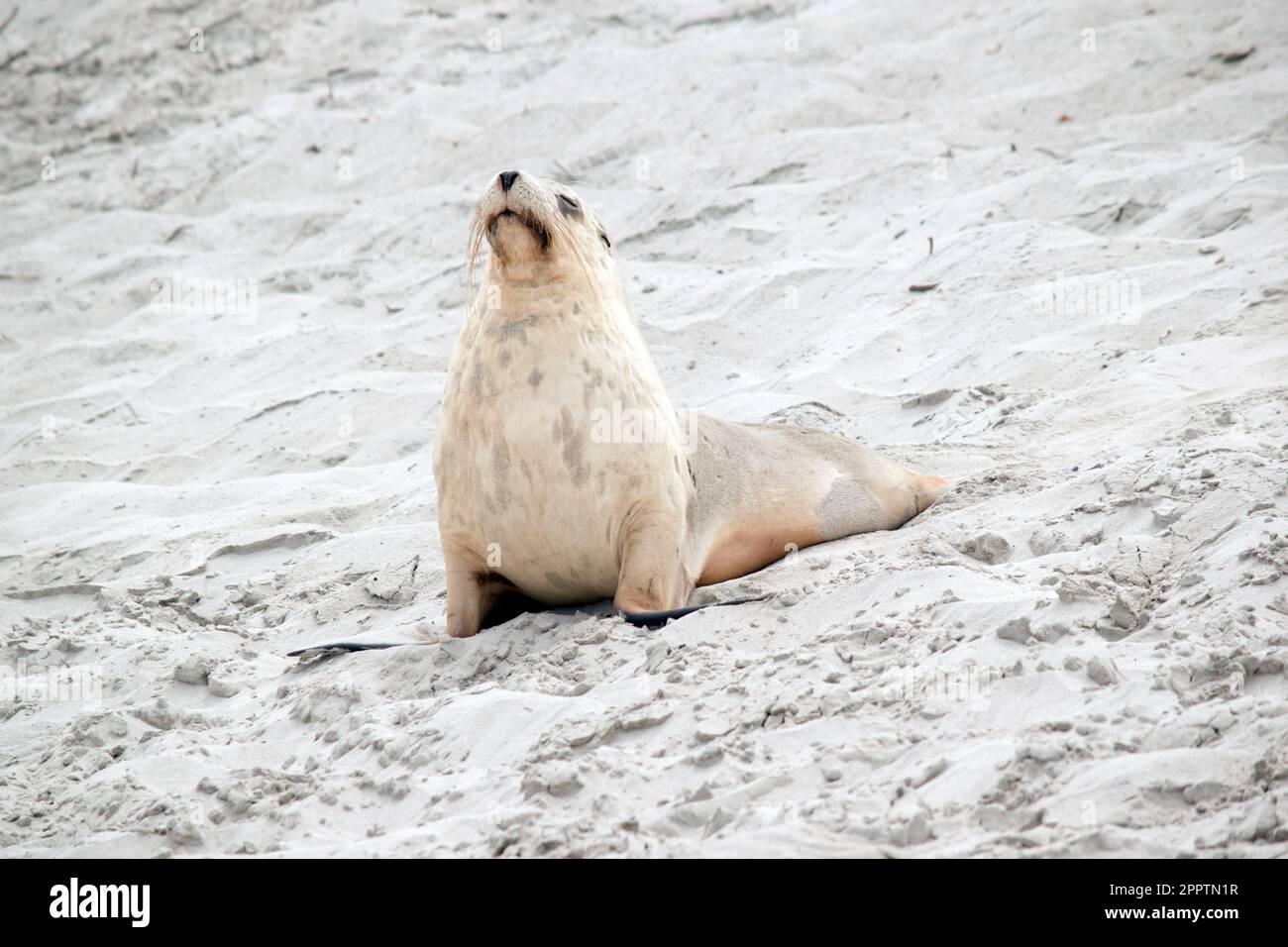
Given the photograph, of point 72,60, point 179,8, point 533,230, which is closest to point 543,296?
point 533,230

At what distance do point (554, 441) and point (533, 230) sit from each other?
608mm

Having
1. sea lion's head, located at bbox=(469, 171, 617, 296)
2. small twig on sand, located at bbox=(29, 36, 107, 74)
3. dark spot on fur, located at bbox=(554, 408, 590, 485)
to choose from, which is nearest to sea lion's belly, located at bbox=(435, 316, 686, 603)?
dark spot on fur, located at bbox=(554, 408, 590, 485)

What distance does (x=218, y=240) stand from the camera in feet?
27.4

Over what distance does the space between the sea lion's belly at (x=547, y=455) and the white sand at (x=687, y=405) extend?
0.23 m

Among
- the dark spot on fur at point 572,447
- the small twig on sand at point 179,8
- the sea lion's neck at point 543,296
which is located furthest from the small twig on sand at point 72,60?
the dark spot on fur at point 572,447

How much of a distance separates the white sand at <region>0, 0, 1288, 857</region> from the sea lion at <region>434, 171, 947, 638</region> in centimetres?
17

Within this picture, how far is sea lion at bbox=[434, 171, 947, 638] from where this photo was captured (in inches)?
148

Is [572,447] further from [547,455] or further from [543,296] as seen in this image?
[543,296]

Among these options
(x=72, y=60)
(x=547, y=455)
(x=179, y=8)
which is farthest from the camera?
(x=179, y=8)

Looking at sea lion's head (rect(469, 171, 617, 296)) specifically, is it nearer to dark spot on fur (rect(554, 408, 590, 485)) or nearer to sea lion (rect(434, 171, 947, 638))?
sea lion (rect(434, 171, 947, 638))

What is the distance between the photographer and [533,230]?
12.6 ft
